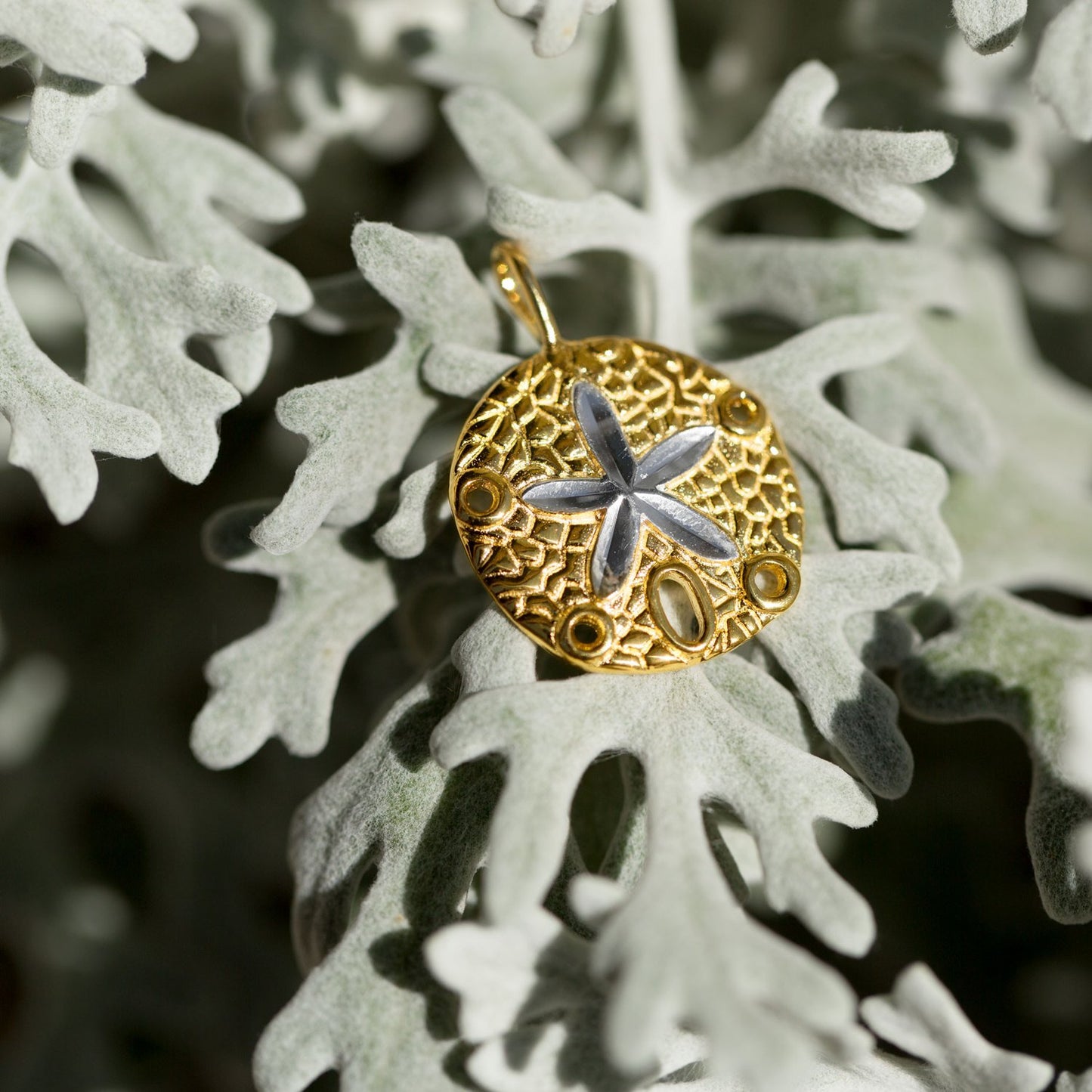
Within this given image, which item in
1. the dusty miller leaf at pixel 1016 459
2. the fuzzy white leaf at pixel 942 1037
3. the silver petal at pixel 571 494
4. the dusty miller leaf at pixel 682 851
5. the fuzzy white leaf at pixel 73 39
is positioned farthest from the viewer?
the dusty miller leaf at pixel 1016 459

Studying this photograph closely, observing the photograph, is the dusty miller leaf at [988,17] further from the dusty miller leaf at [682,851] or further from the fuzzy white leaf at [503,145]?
the dusty miller leaf at [682,851]

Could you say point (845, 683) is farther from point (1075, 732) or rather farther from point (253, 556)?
point (253, 556)

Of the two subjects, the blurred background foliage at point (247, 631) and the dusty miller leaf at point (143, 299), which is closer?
the dusty miller leaf at point (143, 299)

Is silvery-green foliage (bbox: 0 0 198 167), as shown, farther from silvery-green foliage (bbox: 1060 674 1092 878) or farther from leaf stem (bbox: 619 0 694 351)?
silvery-green foliage (bbox: 1060 674 1092 878)

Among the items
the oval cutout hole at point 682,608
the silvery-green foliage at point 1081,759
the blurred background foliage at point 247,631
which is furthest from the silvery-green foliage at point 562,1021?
the blurred background foliage at point 247,631

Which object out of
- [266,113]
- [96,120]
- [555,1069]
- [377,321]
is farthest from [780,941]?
[266,113]

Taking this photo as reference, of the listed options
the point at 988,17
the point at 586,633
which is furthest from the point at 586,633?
the point at 988,17
